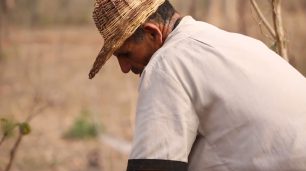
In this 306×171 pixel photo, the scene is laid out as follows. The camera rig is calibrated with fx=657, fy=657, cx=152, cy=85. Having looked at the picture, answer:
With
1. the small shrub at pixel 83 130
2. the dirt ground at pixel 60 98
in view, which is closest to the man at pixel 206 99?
the dirt ground at pixel 60 98

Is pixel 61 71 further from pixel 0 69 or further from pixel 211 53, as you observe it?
pixel 211 53

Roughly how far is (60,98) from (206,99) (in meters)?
8.80

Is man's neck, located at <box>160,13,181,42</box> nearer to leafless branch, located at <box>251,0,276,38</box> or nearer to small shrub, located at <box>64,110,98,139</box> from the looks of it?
leafless branch, located at <box>251,0,276,38</box>

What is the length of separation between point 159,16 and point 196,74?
1.02 feet

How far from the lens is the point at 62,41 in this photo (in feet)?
54.9

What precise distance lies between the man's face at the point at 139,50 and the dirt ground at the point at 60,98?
1746 millimetres

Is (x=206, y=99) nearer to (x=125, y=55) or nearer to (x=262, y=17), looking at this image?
(x=125, y=55)

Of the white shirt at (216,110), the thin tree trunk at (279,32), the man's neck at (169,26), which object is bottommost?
the thin tree trunk at (279,32)

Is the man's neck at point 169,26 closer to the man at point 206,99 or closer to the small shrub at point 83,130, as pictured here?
the man at point 206,99

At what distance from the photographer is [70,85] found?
1173 centimetres

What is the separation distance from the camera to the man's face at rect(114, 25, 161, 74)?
2264 millimetres

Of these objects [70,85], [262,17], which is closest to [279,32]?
[262,17]

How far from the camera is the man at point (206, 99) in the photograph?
2.02 m

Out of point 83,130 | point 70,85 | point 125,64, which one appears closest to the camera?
point 125,64
